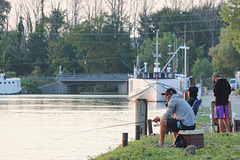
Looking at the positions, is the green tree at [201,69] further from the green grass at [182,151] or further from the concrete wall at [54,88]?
the green grass at [182,151]

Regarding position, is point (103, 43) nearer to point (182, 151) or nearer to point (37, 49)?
point (37, 49)

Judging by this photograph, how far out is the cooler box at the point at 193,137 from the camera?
13.5 m

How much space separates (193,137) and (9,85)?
82675mm

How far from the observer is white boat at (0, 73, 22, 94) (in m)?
92.9

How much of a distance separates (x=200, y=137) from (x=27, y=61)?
10190 centimetres

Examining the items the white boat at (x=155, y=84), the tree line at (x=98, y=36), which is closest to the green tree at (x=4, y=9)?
the tree line at (x=98, y=36)

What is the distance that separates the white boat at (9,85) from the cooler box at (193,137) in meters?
80.8

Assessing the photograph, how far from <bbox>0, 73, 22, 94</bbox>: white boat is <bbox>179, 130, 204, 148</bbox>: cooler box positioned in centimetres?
8085

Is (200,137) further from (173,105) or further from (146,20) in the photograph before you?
(146,20)

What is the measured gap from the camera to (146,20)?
382ft

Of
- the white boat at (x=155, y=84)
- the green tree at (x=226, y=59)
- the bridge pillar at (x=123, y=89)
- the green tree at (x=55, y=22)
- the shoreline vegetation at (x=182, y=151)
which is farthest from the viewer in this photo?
the green tree at (x=55, y=22)

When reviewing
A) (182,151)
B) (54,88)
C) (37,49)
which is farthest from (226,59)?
(182,151)

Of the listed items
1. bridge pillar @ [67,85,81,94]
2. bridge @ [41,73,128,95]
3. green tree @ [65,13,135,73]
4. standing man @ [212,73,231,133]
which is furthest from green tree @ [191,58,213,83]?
standing man @ [212,73,231,133]

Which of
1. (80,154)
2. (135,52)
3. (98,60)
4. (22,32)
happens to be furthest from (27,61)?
(80,154)
